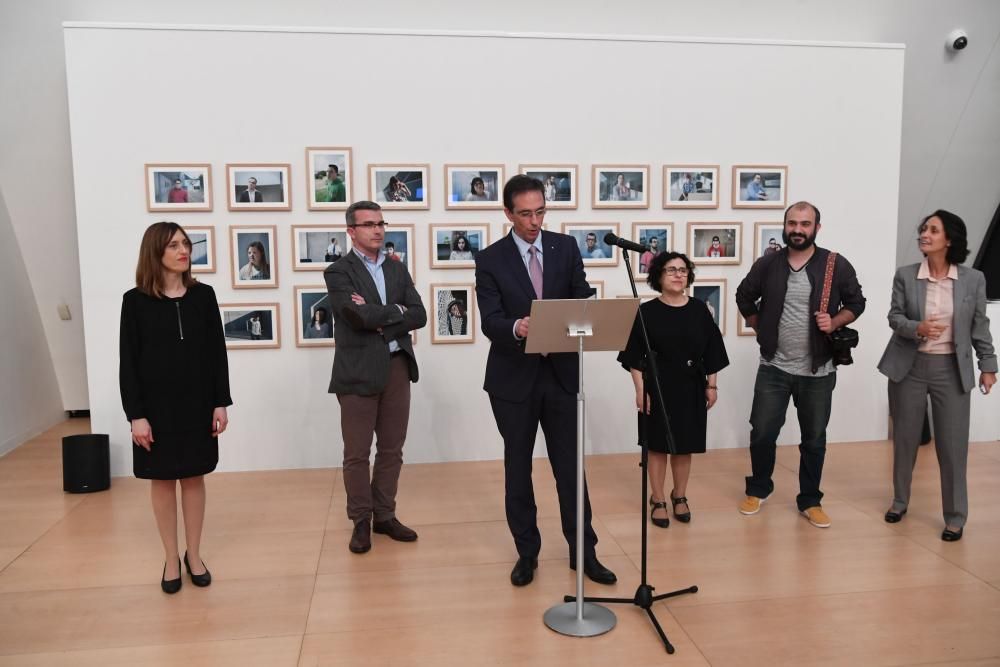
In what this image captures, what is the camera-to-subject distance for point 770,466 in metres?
5.16

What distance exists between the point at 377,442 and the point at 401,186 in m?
2.42

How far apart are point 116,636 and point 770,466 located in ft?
13.0

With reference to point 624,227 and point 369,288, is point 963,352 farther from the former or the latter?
point 369,288

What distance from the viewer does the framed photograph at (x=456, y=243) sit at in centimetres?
634

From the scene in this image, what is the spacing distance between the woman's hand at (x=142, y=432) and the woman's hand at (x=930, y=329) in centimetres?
434

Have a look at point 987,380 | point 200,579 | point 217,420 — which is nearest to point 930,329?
point 987,380

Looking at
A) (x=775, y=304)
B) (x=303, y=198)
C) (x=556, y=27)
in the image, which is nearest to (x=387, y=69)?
(x=303, y=198)

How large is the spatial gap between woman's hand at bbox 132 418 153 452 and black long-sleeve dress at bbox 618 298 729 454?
2.74 meters

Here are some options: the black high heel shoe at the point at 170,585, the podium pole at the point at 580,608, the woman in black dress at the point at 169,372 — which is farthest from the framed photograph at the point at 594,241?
the black high heel shoe at the point at 170,585

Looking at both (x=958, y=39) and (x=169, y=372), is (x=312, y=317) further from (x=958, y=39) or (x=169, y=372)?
(x=958, y=39)

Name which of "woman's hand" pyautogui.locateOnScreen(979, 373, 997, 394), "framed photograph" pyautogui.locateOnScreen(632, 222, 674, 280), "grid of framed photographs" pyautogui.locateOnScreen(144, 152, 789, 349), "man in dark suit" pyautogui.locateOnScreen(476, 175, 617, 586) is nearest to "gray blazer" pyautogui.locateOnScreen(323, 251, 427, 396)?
"man in dark suit" pyautogui.locateOnScreen(476, 175, 617, 586)

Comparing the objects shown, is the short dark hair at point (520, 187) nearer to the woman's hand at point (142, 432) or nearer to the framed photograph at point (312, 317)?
the woman's hand at point (142, 432)

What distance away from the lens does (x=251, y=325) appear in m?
6.25

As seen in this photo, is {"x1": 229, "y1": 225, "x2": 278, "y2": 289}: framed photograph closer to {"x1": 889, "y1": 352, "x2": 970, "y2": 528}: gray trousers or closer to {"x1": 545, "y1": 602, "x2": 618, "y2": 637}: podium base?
{"x1": 545, "y1": 602, "x2": 618, "y2": 637}: podium base
